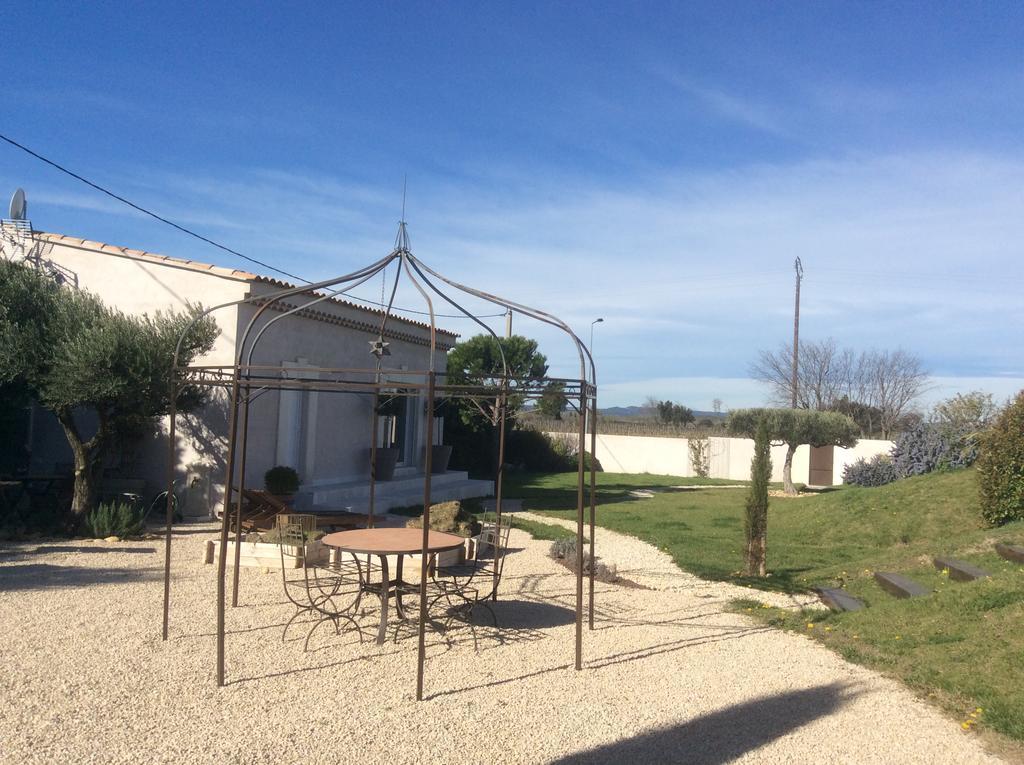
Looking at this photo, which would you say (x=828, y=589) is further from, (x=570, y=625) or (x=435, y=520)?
(x=435, y=520)

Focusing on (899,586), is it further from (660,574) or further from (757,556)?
(660,574)

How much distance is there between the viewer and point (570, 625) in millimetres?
7363

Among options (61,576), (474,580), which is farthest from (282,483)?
(474,580)

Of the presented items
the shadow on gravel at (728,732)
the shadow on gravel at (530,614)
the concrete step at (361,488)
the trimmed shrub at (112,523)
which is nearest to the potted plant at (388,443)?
the concrete step at (361,488)

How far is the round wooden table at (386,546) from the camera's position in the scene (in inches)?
251

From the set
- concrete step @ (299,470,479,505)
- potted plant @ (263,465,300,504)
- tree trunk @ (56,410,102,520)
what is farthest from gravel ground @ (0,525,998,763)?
concrete step @ (299,470,479,505)

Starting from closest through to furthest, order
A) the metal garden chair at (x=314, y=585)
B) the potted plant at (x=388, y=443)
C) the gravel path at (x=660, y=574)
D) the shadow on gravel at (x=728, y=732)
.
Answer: the shadow on gravel at (x=728, y=732) < the metal garden chair at (x=314, y=585) < the gravel path at (x=660, y=574) < the potted plant at (x=388, y=443)

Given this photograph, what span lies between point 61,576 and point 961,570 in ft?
30.9

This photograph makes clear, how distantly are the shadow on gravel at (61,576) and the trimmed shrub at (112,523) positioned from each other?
65.3 inches

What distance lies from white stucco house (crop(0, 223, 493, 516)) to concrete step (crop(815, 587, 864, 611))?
25.0ft

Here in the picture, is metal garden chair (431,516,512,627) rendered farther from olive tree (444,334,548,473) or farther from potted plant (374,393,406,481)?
olive tree (444,334,548,473)

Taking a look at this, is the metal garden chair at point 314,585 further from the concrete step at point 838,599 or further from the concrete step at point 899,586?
the concrete step at point 899,586

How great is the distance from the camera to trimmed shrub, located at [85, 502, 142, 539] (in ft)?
36.1

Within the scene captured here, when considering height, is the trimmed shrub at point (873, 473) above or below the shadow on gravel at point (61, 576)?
above
